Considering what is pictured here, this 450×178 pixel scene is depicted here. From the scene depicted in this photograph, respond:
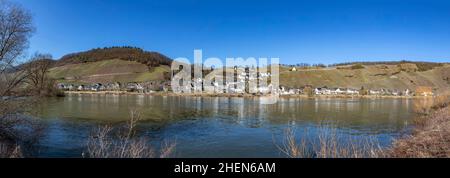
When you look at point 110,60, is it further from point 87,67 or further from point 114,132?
point 114,132

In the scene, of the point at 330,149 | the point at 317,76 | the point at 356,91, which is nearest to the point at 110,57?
the point at 317,76

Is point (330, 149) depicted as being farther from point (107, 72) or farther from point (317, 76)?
point (107, 72)

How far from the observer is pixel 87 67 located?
172m

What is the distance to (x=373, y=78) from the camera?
145625 millimetres

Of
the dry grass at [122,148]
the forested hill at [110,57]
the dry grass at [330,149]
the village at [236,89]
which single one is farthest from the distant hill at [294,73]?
the dry grass at [122,148]

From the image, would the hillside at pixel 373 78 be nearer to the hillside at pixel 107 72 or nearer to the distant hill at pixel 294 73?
the distant hill at pixel 294 73

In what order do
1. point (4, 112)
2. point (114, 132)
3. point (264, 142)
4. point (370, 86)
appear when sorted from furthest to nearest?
point (370, 86) < point (114, 132) < point (264, 142) < point (4, 112)

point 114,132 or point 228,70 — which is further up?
point 228,70

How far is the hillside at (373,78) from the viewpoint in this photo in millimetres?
137250

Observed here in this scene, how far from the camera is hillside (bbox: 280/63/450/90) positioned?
450 ft
